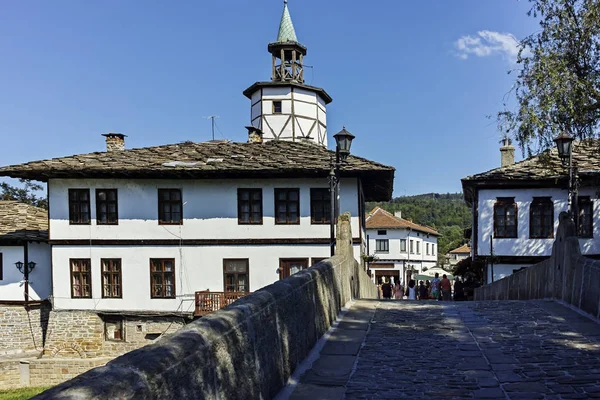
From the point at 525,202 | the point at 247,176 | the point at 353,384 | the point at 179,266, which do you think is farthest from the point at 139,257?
the point at 353,384

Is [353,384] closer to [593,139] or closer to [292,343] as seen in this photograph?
[292,343]

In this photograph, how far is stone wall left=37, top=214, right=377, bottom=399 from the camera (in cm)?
221

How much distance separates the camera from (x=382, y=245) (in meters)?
56.2

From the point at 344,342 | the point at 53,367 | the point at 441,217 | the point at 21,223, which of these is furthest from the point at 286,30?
the point at 441,217

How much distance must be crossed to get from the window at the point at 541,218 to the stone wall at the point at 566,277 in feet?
34.7

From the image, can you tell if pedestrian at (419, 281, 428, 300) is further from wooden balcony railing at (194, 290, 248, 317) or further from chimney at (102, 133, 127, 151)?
chimney at (102, 133, 127, 151)

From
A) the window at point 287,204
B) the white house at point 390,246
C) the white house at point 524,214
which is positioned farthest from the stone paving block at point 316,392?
the white house at point 390,246

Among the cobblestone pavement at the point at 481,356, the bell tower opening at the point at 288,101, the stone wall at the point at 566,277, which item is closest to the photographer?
the cobblestone pavement at the point at 481,356

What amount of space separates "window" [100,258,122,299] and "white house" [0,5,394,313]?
43mm

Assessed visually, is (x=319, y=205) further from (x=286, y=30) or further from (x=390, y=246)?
(x=390, y=246)

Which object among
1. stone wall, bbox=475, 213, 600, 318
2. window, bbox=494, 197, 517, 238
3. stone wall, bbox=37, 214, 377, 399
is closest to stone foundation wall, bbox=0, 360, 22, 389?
stone wall, bbox=37, 214, 377, 399

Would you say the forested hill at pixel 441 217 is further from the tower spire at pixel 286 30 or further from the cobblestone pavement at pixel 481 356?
the cobblestone pavement at pixel 481 356

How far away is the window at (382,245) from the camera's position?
55938 mm

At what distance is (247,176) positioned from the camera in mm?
21844
